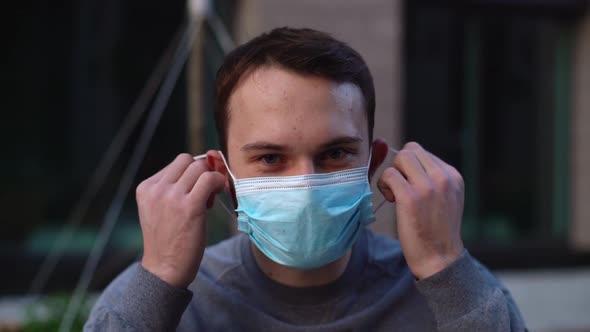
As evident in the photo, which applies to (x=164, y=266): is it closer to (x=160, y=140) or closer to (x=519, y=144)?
(x=160, y=140)

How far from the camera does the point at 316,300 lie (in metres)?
1.60

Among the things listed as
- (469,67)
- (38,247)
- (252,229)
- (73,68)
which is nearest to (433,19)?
(469,67)

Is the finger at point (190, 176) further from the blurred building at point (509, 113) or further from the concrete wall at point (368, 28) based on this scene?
the blurred building at point (509, 113)

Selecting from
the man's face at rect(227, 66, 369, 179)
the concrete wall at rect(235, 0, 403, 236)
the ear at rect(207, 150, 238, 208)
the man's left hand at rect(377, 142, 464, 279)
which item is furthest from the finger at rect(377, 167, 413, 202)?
the concrete wall at rect(235, 0, 403, 236)

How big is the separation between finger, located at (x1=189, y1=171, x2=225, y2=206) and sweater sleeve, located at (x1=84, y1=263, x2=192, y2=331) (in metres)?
0.21

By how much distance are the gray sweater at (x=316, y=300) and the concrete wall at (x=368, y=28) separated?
3101mm

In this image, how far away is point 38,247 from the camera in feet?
16.8

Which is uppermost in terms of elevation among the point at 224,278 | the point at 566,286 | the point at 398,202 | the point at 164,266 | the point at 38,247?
the point at 398,202

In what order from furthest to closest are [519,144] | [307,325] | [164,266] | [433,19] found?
[519,144] → [433,19] → [307,325] → [164,266]

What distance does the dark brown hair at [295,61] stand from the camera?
154 centimetres

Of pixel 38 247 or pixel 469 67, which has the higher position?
pixel 469 67

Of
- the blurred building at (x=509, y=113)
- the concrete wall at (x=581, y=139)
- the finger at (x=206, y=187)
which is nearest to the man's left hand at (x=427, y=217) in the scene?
the finger at (x=206, y=187)

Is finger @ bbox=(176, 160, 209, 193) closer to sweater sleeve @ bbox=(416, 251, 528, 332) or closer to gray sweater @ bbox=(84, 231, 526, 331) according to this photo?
gray sweater @ bbox=(84, 231, 526, 331)

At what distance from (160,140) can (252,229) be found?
359 centimetres
